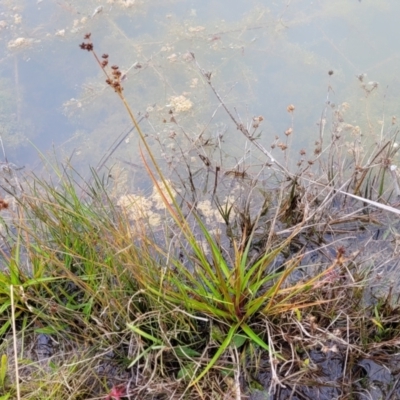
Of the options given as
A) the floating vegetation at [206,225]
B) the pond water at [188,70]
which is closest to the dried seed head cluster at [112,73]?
the floating vegetation at [206,225]

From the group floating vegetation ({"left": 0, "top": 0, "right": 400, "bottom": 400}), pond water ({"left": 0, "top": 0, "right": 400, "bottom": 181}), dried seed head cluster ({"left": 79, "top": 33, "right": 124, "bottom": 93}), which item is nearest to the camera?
dried seed head cluster ({"left": 79, "top": 33, "right": 124, "bottom": 93})

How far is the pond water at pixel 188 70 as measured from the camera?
7.52ft

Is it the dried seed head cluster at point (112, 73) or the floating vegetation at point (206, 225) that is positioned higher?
the dried seed head cluster at point (112, 73)

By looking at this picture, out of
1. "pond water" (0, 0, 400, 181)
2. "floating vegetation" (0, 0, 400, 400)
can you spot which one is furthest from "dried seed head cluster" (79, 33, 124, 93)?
"pond water" (0, 0, 400, 181)

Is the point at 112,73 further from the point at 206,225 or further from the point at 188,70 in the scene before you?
the point at 188,70

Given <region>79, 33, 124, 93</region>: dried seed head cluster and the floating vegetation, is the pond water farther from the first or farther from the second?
<region>79, 33, 124, 93</region>: dried seed head cluster

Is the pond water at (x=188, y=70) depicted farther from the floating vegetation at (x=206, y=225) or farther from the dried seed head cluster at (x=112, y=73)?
the dried seed head cluster at (x=112, y=73)

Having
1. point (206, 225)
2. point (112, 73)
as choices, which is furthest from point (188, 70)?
point (112, 73)

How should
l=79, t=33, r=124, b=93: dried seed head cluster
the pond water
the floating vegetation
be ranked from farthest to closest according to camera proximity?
the pond water → the floating vegetation → l=79, t=33, r=124, b=93: dried seed head cluster

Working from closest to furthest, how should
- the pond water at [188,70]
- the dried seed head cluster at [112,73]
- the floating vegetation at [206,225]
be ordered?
the dried seed head cluster at [112,73]
the floating vegetation at [206,225]
the pond water at [188,70]

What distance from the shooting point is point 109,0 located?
9.42ft

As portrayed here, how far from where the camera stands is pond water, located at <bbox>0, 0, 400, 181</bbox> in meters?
2.29

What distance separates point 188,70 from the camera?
2.52m

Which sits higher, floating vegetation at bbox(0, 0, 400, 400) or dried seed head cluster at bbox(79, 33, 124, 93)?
dried seed head cluster at bbox(79, 33, 124, 93)
